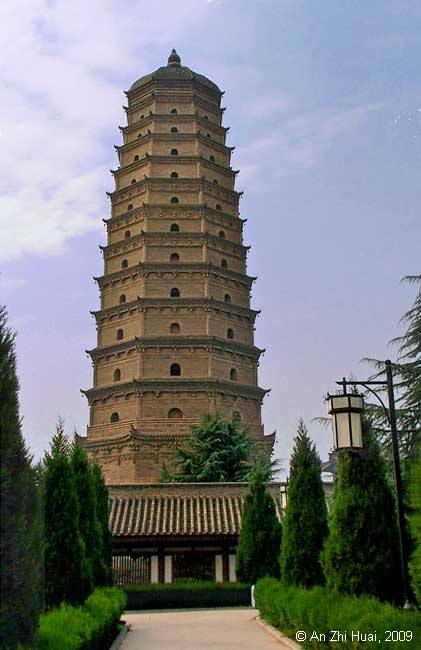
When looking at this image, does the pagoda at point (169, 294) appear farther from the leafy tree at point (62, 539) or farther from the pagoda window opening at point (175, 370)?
the leafy tree at point (62, 539)

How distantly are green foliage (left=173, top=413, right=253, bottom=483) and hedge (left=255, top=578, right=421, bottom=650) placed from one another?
56.9 ft

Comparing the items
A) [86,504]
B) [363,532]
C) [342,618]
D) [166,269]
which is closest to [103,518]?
[86,504]

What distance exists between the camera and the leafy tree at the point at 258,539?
20.6m

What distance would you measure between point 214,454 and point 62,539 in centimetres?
1966

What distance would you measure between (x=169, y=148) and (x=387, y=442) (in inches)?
938

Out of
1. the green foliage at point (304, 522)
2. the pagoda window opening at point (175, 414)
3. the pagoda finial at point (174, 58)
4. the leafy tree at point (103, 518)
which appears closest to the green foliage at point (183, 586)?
the leafy tree at point (103, 518)

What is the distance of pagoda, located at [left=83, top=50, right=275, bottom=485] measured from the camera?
111ft

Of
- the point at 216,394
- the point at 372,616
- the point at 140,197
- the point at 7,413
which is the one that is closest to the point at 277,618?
the point at 372,616

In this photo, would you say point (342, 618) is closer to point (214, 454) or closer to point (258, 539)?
point (258, 539)

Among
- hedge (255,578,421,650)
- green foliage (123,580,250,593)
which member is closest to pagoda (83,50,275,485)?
green foliage (123,580,250,593)

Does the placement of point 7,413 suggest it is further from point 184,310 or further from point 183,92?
point 183,92

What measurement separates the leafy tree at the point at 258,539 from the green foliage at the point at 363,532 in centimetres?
1035

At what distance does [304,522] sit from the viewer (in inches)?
551

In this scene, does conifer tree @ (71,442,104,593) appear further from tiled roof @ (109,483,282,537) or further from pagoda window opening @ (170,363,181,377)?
pagoda window opening @ (170,363,181,377)
